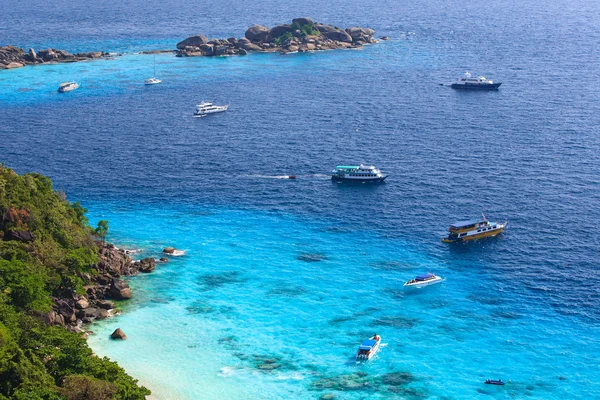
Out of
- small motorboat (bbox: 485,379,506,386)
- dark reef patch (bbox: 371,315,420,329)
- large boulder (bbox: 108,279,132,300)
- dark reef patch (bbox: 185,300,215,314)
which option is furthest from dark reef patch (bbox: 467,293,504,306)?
large boulder (bbox: 108,279,132,300)

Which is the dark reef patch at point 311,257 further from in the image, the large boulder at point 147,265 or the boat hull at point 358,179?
the boat hull at point 358,179

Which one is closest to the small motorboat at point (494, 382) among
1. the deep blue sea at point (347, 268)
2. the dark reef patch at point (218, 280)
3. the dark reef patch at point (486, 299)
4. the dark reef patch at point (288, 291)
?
the deep blue sea at point (347, 268)

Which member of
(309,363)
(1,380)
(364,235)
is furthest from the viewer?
(364,235)

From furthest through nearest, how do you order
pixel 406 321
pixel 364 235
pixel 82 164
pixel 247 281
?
pixel 82 164
pixel 364 235
pixel 247 281
pixel 406 321

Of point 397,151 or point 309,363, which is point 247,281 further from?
point 397,151

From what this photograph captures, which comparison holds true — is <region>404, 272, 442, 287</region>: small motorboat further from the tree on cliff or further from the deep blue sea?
the tree on cliff

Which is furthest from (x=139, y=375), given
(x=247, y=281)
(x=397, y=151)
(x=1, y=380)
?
(x=397, y=151)

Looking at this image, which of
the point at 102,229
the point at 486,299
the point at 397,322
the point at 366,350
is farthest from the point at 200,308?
the point at 486,299
